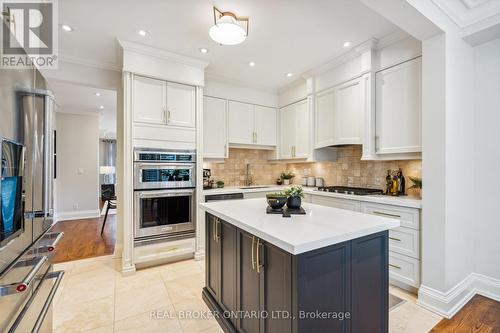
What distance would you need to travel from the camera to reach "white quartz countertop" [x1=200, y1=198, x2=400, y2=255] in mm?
1106

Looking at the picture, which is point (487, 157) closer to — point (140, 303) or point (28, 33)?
point (140, 303)

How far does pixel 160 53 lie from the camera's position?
281 centimetres

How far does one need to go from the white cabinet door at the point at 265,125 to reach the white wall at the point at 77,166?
4.34 m

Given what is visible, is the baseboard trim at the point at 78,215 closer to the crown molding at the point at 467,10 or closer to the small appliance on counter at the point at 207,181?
the small appliance on counter at the point at 207,181

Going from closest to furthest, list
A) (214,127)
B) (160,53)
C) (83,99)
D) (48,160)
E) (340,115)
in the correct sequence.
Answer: (48,160)
(160,53)
(340,115)
(214,127)
(83,99)

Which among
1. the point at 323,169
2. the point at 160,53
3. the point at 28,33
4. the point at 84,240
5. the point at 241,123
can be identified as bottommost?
the point at 84,240

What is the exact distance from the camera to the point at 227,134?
12.4 ft

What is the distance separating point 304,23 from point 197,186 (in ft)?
7.34

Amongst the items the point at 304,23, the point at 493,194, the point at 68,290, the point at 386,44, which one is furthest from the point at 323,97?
the point at 68,290

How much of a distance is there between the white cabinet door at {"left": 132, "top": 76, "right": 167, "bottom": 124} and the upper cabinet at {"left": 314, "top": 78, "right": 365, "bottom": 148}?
220 centimetres

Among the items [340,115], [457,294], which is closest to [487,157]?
[457,294]

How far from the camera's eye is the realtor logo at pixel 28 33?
90 cm

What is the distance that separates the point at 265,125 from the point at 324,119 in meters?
1.13

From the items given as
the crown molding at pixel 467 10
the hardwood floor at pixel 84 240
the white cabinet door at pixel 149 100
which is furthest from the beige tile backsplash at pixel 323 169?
the hardwood floor at pixel 84 240
